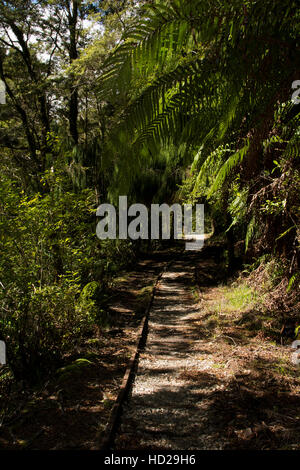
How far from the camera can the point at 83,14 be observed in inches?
605

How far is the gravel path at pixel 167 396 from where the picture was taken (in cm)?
333

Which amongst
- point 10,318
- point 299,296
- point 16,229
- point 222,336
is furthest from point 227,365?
point 16,229

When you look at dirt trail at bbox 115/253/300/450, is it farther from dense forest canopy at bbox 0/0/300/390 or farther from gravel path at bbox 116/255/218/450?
dense forest canopy at bbox 0/0/300/390

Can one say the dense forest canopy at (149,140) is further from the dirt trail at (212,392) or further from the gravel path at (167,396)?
the gravel path at (167,396)

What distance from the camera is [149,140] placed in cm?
163

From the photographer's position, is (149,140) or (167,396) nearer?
(149,140)

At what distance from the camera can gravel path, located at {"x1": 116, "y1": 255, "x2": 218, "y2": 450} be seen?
3.33m

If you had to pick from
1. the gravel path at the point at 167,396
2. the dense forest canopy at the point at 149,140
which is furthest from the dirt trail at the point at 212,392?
the dense forest canopy at the point at 149,140

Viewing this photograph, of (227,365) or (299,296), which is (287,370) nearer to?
(227,365)

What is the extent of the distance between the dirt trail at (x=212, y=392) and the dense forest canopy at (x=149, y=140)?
133 centimetres

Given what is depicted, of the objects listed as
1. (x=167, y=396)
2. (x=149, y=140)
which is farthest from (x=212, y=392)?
(x=149, y=140)

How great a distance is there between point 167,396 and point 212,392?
58cm

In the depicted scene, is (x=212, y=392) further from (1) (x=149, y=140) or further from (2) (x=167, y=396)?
(1) (x=149, y=140)

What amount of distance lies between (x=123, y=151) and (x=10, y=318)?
403cm
